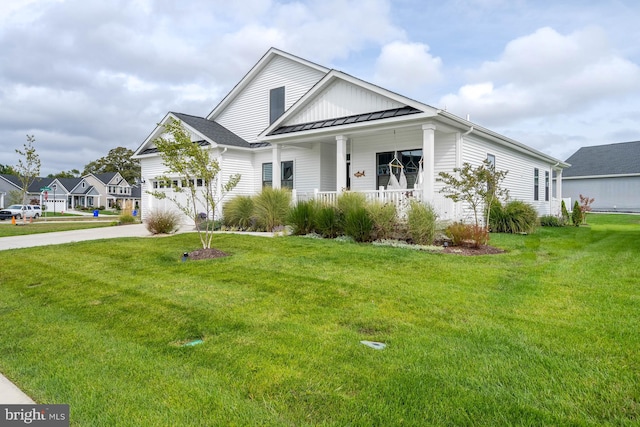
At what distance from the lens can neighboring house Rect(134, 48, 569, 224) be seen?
12.4 metres

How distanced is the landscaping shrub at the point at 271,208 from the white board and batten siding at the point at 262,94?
21.0 feet

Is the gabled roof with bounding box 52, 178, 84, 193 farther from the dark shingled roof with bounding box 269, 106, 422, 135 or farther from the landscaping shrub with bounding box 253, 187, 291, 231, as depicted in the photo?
the landscaping shrub with bounding box 253, 187, 291, 231

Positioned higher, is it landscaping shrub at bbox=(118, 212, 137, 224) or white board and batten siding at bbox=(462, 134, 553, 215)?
white board and batten siding at bbox=(462, 134, 553, 215)

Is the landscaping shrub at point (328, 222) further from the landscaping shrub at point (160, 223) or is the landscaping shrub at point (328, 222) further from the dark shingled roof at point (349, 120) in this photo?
the landscaping shrub at point (160, 223)

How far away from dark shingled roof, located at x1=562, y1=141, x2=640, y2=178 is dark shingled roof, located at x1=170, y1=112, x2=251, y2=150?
2958 cm

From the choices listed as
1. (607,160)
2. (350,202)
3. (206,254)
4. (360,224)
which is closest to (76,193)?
(350,202)

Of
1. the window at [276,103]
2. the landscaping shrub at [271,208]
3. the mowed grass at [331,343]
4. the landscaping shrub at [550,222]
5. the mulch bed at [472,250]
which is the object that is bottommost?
the mowed grass at [331,343]

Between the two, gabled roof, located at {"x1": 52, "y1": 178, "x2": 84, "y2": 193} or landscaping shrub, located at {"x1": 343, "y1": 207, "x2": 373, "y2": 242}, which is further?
gabled roof, located at {"x1": 52, "y1": 178, "x2": 84, "y2": 193}

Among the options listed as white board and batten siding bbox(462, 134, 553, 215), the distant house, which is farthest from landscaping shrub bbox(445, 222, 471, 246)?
the distant house

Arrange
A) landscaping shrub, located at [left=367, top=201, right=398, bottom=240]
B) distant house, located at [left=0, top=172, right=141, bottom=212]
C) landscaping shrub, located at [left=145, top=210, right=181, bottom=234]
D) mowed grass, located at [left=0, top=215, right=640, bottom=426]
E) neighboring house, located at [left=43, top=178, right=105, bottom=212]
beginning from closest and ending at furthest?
mowed grass, located at [left=0, top=215, right=640, bottom=426]
landscaping shrub, located at [left=367, top=201, right=398, bottom=240]
landscaping shrub, located at [left=145, top=210, right=181, bottom=234]
distant house, located at [left=0, top=172, right=141, bottom=212]
neighboring house, located at [left=43, top=178, right=105, bottom=212]

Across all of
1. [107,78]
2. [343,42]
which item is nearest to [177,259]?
[343,42]

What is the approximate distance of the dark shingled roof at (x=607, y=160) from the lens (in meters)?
31.7

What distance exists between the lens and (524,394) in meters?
2.59

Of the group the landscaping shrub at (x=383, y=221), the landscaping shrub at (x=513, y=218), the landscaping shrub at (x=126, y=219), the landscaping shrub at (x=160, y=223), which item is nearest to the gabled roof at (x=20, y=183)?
the landscaping shrub at (x=126, y=219)
